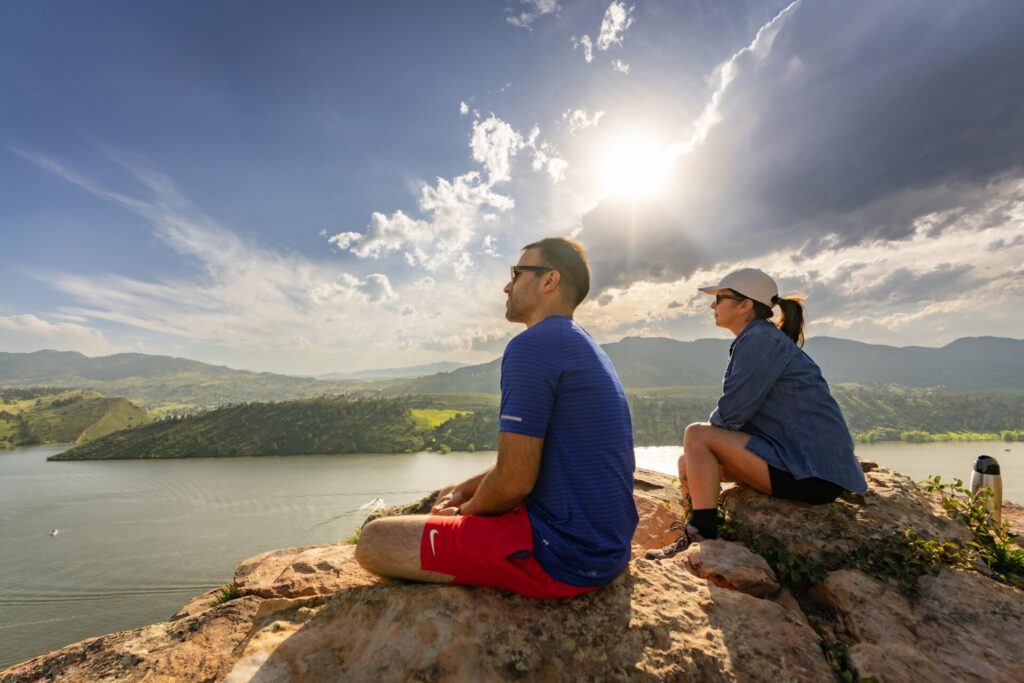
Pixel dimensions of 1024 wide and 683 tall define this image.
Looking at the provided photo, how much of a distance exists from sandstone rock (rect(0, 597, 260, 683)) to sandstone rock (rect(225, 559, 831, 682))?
656 millimetres

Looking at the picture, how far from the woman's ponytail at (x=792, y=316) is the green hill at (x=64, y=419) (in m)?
172

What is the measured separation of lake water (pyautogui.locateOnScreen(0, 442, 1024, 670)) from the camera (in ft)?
112

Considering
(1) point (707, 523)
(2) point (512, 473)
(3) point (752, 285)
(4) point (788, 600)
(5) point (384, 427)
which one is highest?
(3) point (752, 285)

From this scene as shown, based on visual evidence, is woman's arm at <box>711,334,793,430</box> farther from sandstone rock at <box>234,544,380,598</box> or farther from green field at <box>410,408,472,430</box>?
green field at <box>410,408,472,430</box>

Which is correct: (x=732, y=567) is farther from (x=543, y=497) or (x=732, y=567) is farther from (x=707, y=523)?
(x=543, y=497)

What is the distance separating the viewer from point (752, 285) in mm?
4297

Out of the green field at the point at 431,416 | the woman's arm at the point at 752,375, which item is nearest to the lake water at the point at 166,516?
the green field at the point at 431,416

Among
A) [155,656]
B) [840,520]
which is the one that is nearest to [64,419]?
[155,656]

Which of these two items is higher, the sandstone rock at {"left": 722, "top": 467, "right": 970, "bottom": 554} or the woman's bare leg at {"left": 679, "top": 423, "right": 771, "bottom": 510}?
the woman's bare leg at {"left": 679, "top": 423, "right": 771, "bottom": 510}

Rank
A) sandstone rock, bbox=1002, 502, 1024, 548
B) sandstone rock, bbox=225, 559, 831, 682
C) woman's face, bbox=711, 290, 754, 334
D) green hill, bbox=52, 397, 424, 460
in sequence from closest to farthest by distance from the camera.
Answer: sandstone rock, bbox=225, 559, 831, 682, woman's face, bbox=711, 290, 754, 334, sandstone rock, bbox=1002, 502, 1024, 548, green hill, bbox=52, 397, 424, 460

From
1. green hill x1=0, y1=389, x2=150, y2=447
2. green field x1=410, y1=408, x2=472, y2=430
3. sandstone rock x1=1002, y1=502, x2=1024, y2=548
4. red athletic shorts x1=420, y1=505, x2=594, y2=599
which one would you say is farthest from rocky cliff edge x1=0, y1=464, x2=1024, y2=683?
green hill x1=0, y1=389, x2=150, y2=447

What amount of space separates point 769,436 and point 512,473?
109 inches

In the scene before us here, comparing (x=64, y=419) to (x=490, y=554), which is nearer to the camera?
(x=490, y=554)

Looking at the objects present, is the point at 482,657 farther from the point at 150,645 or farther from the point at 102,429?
the point at 102,429
